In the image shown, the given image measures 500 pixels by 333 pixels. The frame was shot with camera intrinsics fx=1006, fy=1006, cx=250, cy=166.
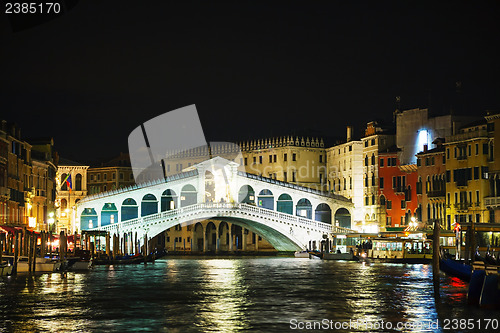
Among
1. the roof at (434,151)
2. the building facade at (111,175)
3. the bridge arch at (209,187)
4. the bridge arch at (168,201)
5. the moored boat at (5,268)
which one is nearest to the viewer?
the moored boat at (5,268)

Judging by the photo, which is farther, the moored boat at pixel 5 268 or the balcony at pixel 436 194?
the balcony at pixel 436 194

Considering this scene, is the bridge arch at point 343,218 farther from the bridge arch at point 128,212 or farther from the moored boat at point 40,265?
the moored boat at point 40,265

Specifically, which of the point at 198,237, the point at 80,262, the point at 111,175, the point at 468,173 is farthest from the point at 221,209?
the point at 111,175

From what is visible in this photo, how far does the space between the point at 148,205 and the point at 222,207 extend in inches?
332

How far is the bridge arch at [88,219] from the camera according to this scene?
5481 cm

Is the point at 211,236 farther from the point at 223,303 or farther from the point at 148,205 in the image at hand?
the point at 223,303

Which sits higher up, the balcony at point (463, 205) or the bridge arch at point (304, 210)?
the bridge arch at point (304, 210)

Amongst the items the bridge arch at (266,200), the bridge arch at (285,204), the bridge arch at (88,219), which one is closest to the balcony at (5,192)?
the bridge arch at (88,219)

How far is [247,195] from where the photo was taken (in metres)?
60.4

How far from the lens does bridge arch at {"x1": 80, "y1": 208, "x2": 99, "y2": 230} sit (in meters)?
54.8

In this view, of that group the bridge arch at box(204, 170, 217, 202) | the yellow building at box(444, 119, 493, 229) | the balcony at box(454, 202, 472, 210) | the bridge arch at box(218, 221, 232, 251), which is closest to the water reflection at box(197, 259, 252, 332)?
the yellow building at box(444, 119, 493, 229)

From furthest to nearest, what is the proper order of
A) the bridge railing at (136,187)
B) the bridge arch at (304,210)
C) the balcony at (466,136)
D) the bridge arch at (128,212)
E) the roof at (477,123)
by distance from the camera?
the bridge arch at (304,210), the bridge arch at (128,212), the bridge railing at (136,187), the roof at (477,123), the balcony at (466,136)

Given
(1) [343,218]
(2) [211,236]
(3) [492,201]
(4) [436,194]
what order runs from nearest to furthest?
(3) [492,201]
(4) [436,194]
(1) [343,218]
(2) [211,236]

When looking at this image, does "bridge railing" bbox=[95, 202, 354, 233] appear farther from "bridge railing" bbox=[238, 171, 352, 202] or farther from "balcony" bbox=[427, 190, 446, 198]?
"balcony" bbox=[427, 190, 446, 198]
